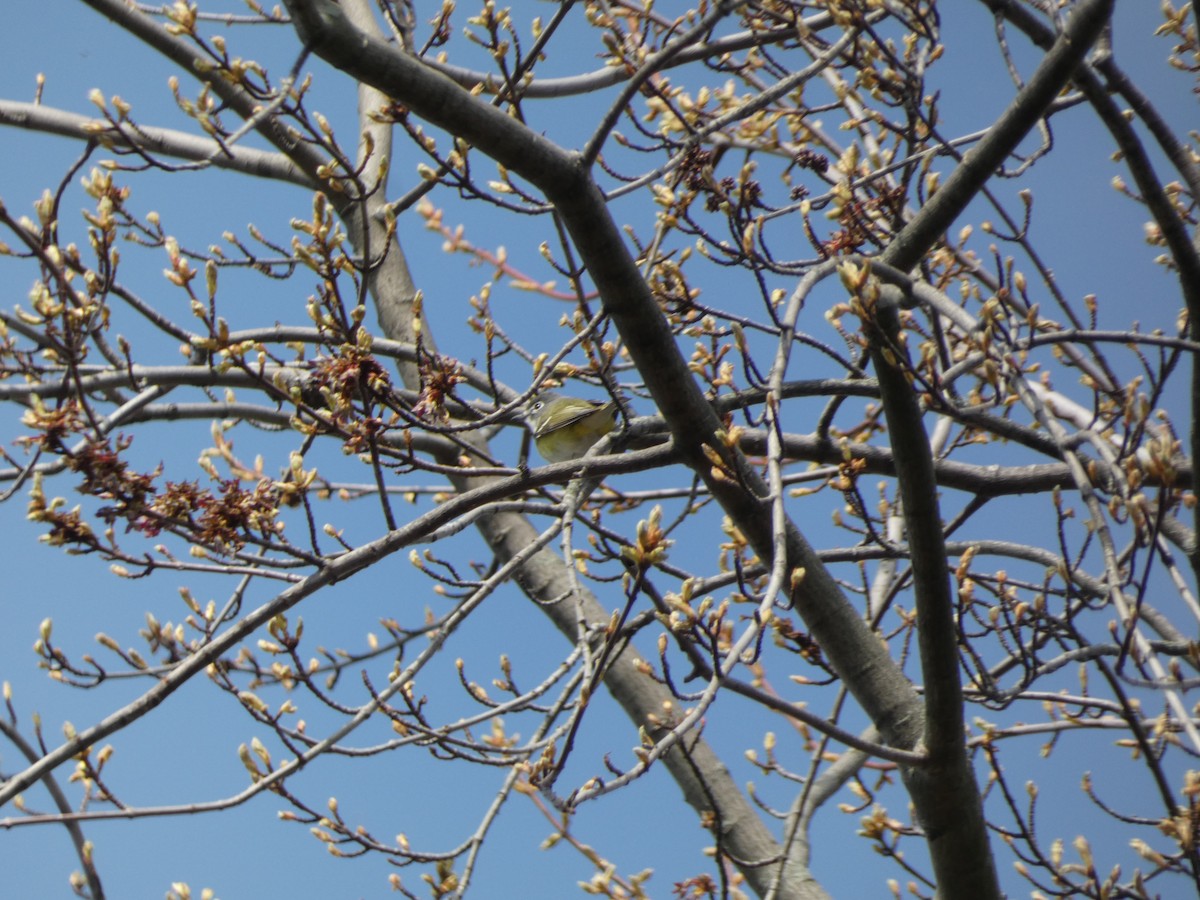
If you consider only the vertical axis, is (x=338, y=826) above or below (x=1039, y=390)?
below

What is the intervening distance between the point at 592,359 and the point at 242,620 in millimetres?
1032

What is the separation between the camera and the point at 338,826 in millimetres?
3314

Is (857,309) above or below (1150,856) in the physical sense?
above

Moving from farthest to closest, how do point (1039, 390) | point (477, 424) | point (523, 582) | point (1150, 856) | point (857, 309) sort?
point (523, 582) < point (1039, 390) < point (1150, 856) < point (477, 424) < point (857, 309)

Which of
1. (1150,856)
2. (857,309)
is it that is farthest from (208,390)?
(1150,856)

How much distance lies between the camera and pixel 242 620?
2270 millimetres

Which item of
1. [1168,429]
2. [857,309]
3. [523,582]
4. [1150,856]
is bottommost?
[1150,856]

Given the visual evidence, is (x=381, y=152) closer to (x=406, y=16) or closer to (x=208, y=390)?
(x=208, y=390)

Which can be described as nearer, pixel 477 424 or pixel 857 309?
pixel 857 309

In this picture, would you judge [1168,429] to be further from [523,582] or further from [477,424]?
[523,582]

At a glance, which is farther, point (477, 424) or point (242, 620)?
point (477, 424)

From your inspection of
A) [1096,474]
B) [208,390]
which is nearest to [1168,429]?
[1096,474]

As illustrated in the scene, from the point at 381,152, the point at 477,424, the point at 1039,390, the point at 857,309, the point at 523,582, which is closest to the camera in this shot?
the point at 857,309

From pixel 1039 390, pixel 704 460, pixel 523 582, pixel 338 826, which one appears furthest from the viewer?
pixel 523 582
